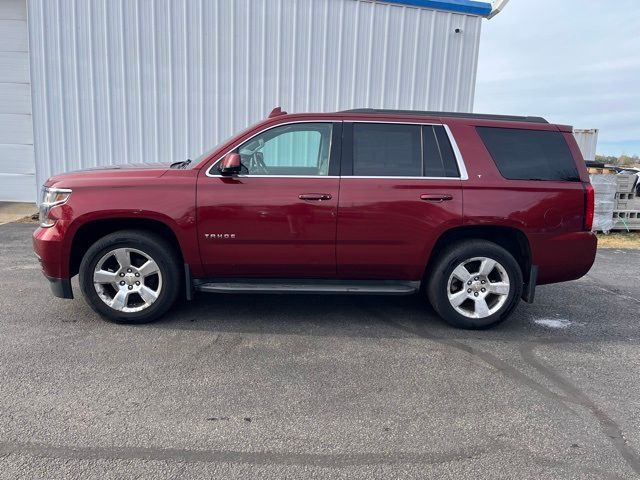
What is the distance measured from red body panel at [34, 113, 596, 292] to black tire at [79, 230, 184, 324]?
0.53ft

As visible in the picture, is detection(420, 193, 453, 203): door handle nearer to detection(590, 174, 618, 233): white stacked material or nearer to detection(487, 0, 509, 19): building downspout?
detection(590, 174, 618, 233): white stacked material

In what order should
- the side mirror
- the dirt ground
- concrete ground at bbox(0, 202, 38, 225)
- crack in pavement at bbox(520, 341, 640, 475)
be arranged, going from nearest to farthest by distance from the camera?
crack in pavement at bbox(520, 341, 640, 475) < the side mirror < the dirt ground < concrete ground at bbox(0, 202, 38, 225)

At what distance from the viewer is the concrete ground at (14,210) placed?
9308mm

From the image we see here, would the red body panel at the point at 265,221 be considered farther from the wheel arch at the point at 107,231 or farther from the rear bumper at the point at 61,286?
the rear bumper at the point at 61,286

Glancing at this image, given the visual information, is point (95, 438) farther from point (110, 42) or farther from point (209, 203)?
point (110, 42)

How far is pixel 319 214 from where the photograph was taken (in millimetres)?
4039

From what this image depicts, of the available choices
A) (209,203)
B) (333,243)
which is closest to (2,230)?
(209,203)

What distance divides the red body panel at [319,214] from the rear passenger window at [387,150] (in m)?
0.09

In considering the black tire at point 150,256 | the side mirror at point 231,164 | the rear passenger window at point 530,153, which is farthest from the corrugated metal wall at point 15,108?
the rear passenger window at point 530,153

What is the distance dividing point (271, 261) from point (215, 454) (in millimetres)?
1932

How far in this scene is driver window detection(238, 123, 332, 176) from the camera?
4168mm

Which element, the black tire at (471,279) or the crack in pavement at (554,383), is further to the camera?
the black tire at (471,279)

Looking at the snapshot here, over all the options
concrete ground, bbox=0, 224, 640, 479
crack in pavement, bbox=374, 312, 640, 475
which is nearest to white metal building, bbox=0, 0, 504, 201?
concrete ground, bbox=0, 224, 640, 479

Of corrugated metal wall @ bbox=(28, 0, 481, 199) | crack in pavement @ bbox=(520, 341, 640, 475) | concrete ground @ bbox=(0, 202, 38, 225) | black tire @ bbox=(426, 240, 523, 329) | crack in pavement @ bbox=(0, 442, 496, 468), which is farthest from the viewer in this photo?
corrugated metal wall @ bbox=(28, 0, 481, 199)
